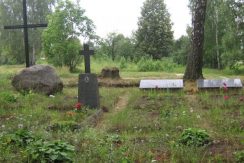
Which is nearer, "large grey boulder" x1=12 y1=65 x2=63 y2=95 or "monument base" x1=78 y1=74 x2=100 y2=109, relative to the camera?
"monument base" x1=78 y1=74 x2=100 y2=109

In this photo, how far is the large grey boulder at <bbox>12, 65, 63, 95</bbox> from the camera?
13.4 meters

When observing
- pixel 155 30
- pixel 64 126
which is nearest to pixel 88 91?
pixel 64 126

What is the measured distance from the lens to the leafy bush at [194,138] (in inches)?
256

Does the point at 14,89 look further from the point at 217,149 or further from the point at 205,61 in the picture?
the point at 205,61

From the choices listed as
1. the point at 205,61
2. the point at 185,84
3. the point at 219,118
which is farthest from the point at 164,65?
the point at 219,118

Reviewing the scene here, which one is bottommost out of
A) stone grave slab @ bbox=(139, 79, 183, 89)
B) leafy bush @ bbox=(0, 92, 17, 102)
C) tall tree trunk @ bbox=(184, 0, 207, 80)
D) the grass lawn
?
the grass lawn

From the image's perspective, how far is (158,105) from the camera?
1118 cm

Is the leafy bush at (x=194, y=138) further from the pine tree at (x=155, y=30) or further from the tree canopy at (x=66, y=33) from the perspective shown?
the pine tree at (x=155, y=30)

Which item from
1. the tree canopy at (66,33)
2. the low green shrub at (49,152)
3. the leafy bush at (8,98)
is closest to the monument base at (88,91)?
the leafy bush at (8,98)

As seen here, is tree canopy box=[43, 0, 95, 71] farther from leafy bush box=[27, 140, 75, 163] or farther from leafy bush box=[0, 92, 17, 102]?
leafy bush box=[27, 140, 75, 163]

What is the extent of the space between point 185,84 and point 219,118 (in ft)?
18.7

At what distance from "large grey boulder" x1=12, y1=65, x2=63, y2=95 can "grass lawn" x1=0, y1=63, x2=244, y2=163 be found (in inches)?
20.0

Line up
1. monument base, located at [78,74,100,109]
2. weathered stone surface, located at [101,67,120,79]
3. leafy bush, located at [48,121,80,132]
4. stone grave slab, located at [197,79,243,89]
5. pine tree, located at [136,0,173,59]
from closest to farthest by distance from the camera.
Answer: leafy bush, located at [48,121,80,132]
monument base, located at [78,74,100,109]
stone grave slab, located at [197,79,243,89]
weathered stone surface, located at [101,67,120,79]
pine tree, located at [136,0,173,59]

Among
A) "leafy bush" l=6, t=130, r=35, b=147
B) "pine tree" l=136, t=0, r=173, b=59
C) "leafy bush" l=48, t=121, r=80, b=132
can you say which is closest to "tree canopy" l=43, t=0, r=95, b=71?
"leafy bush" l=48, t=121, r=80, b=132
